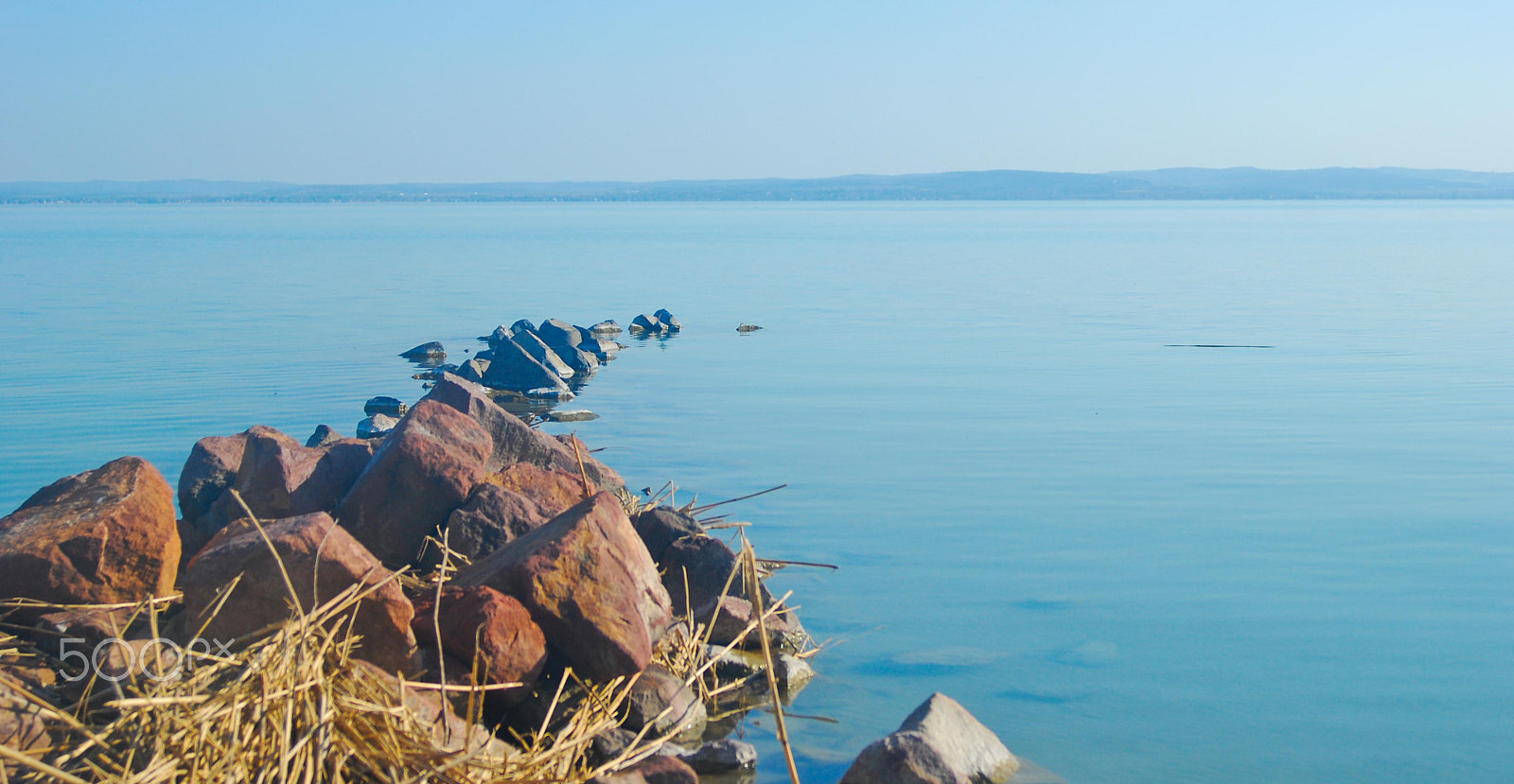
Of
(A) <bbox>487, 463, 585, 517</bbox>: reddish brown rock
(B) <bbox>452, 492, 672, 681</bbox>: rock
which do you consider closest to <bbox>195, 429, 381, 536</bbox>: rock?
(A) <bbox>487, 463, 585, 517</bbox>: reddish brown rock

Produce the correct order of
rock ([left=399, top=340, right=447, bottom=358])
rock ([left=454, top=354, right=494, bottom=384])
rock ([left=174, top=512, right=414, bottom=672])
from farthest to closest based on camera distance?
rock ([left=399, top=340, right=447, bottom=358]) → rock ([left=454, top=354, right=494, bottom=384]) → rock ([left=174, top=512, right=414, bottom=672])

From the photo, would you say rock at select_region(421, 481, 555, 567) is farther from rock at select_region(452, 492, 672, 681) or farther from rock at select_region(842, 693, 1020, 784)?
rock at select_region(842, 693, 1020, 784)

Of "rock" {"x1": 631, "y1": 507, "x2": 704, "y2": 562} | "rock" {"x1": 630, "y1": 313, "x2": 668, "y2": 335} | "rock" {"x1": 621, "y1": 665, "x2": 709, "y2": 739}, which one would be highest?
"rock" {"x1": 631, "y1": 507, "x2": 704, "y2": 562}

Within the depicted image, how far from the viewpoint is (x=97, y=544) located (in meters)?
5.51

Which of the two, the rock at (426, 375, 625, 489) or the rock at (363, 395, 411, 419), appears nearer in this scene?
the rock at (426, 375, 625, 489)

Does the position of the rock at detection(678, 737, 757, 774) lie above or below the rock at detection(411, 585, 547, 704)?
below

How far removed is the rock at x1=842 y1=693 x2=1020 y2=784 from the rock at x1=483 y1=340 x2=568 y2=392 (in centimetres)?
1311

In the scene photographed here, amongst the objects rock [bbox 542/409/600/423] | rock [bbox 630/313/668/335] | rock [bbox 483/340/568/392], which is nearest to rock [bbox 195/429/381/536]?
rock [bbox 542/409/600/423]

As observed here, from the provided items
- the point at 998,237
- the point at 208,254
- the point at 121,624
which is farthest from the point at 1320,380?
the point at 998,237

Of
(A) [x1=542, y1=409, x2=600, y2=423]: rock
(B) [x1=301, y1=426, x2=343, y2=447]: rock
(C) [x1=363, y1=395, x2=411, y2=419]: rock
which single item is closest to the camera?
(B) [x1=301, y1=426, x2=343, y2=447]: rock

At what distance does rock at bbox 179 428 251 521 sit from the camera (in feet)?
25.0

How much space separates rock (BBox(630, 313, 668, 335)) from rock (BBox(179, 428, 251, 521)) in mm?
18658

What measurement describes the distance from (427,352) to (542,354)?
309 centimetres

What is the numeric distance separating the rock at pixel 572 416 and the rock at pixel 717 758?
33.8ft
